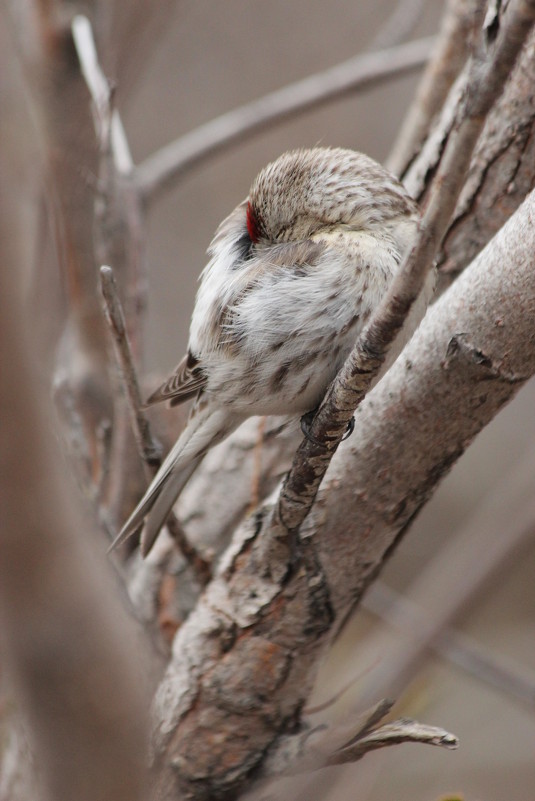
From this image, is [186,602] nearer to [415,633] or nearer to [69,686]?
[415,633]

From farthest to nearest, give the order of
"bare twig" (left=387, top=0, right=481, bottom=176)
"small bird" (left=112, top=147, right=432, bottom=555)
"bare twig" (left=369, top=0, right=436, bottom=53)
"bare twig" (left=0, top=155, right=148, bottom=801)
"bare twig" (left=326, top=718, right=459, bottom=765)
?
"bare twig" (left=369, top=0, right=436, bottom=53) → "bare twig" (left=387, top=0, right=481, bottom=176) → "small bird" (left=112, top=147, right=432, bottom=555) → "bare twig" (left=326, top=718, right=459, bottom=765) → "bare twig" (left=0, top=155, right=148, bottom=801)

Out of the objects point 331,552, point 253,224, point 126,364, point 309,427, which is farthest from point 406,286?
point 253,224

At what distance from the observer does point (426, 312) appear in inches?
75.2

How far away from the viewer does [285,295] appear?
200 centimetres

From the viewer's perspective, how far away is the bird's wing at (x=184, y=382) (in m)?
2.18

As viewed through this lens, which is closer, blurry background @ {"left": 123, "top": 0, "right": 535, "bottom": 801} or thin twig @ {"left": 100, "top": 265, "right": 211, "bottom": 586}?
thin twig @ {"left": 100, "top": 265, "right": 211, "bottom": 586}

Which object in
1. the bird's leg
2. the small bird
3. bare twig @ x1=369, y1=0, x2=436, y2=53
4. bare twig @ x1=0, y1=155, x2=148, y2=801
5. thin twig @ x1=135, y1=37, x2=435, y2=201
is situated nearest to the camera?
bare twig @ x1=0, y1=155, x2=148, y2=801

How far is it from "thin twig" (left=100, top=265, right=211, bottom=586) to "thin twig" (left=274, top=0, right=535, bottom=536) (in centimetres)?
32

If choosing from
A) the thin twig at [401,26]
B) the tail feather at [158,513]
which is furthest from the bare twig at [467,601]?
the thin twig at [401,26]

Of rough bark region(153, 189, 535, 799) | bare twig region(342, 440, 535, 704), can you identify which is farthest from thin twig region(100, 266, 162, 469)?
bare twig region(342, 440, 535, 704)

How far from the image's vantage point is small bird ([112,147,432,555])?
1.95m

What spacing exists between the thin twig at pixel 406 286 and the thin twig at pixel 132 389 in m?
0.32

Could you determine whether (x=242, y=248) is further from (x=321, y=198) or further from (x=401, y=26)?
(x=401, y=26)

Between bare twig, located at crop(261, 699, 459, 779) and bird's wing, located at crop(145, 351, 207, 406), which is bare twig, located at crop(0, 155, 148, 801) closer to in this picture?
bare twig, located at crop(261, 699, 459, 779)
